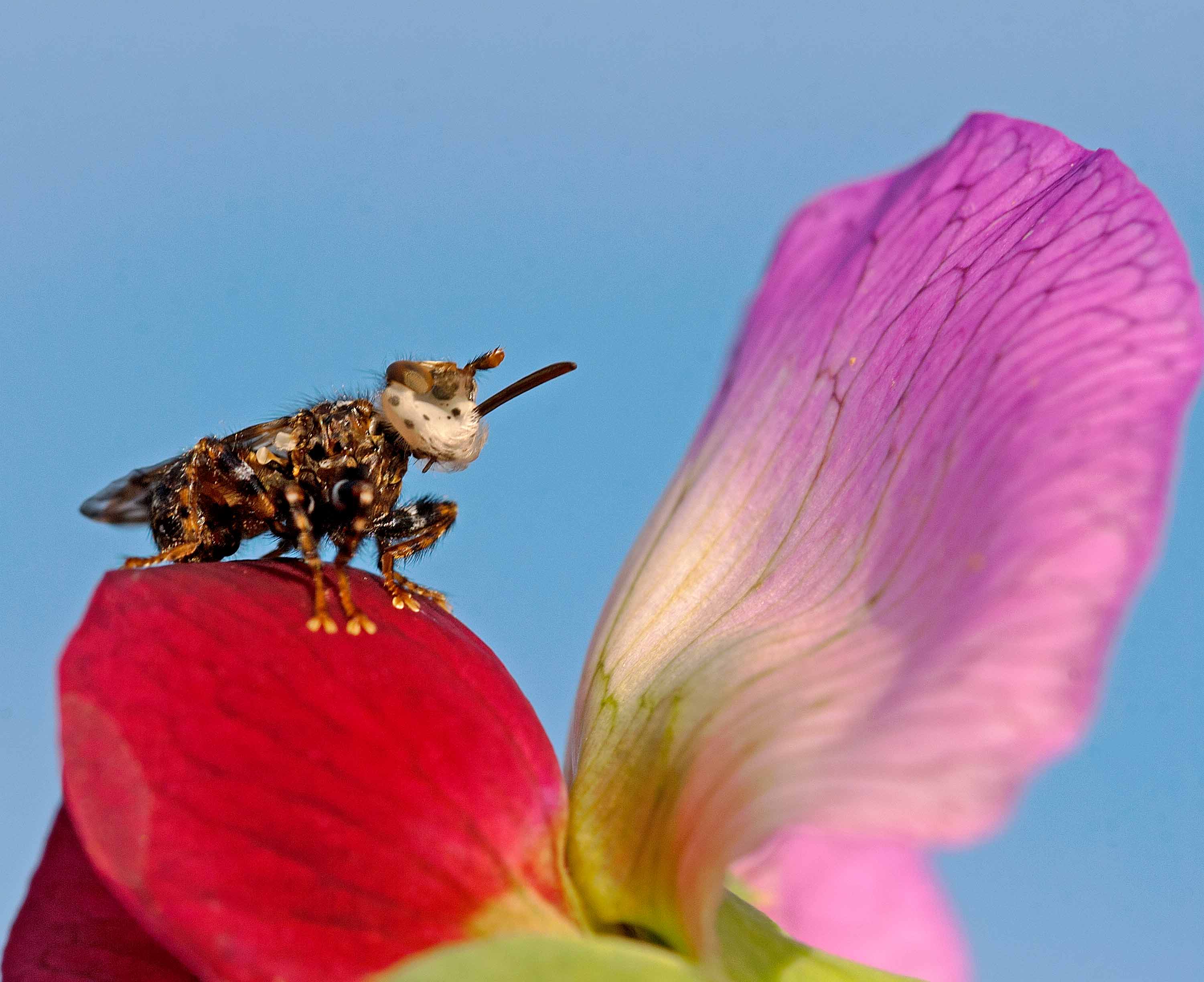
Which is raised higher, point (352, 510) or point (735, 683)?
point (352, 510)

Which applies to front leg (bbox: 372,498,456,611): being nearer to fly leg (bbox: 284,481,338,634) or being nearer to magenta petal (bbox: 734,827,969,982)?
fly leg (bbox: 284,481,338,634)

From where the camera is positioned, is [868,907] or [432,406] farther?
[868,907]

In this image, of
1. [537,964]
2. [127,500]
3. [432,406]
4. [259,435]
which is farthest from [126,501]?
[537,964]

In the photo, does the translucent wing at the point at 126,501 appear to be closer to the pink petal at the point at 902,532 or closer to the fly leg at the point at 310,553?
the fly leg at the point at 310,553

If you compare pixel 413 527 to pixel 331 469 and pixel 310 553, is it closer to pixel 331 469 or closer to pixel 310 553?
pixel 331 469

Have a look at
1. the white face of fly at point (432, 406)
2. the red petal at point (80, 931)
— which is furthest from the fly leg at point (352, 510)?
the red petal at point (80, 931)

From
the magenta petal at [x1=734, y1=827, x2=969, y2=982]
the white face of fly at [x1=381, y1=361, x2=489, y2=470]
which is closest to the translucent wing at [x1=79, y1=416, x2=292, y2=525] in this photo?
the white face of fly at [x1=381, y1=361, x2=489, y2=470]
